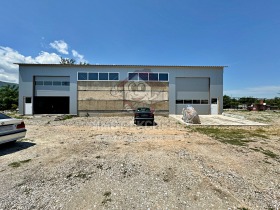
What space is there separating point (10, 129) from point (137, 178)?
5179 millimetres

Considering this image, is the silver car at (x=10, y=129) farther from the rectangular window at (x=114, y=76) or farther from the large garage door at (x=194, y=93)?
the large garage door at (x=194, y=93)

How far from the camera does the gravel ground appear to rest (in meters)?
2.67

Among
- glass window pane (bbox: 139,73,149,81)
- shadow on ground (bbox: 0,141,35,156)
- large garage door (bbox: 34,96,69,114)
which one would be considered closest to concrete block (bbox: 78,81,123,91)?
glass window pane (bbox: 139,73,149,81)

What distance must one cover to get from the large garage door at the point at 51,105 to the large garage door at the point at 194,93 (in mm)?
16722

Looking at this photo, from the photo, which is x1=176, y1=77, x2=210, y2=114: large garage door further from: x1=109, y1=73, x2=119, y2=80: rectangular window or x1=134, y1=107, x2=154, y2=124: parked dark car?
x1=134, y1=107, x2=154, y2=124: parked dark car

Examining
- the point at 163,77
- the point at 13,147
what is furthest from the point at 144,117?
the point at 163,77

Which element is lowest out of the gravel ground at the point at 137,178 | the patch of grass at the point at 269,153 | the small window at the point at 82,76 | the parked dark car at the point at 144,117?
the gravel ground at the point at 137,178

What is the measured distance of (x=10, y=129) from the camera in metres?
5.35

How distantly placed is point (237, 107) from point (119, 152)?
3889cm

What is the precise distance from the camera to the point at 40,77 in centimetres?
1898

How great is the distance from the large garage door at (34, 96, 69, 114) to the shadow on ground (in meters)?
16.0

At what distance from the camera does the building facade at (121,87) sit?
1877 centimetres

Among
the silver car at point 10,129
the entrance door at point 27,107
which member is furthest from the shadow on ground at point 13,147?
the entrance door at point 27,107

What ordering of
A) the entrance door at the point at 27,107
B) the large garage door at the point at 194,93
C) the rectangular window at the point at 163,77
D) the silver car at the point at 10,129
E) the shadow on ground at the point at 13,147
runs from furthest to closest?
the large garage door at the point at 194,93 → the rectangular window at the point at 163,77 → the entrance door at the point at 27,107 → the shadow on ground at the point at 13,147 → the silver car at the point at 10,129
